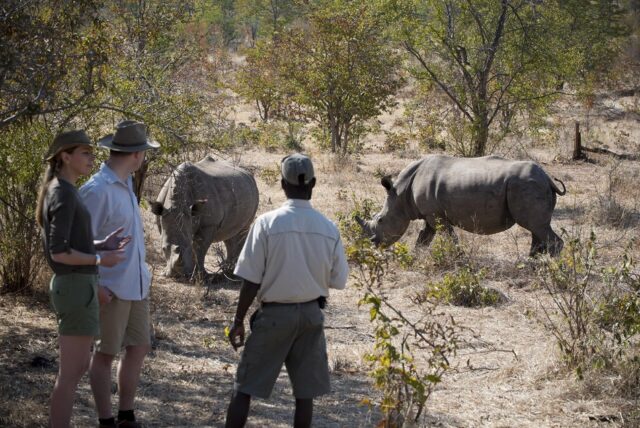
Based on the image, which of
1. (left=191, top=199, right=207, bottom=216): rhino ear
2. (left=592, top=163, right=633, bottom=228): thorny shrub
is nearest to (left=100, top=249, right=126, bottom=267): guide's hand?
(left=191, top=199, right=207, bottom=216): rhino ear

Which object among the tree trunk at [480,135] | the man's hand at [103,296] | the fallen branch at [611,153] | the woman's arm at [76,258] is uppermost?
the fallen branch at [611,153]

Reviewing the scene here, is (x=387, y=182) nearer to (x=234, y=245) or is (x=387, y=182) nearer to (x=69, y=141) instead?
(x=234, y=245)

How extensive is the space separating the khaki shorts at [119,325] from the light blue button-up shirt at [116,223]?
71mm

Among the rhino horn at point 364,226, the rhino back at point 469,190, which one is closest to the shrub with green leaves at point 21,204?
the rhino horn at point 364,226

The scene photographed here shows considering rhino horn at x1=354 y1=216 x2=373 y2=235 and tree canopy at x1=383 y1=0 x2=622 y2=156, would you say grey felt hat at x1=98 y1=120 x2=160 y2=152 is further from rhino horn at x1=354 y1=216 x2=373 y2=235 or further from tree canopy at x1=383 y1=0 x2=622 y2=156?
tree canopy at x1=383 y1=0 x2=622 y2=156

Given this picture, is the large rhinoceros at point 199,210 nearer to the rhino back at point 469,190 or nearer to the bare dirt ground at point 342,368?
the bare dirt ground at point 342,368

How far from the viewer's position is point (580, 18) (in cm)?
2998

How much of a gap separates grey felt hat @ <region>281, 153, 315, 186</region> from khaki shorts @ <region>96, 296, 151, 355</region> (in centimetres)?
118

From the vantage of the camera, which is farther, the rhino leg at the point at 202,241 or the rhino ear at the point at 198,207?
the rhino leg at the point at 202,241

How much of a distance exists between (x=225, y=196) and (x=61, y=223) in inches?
242

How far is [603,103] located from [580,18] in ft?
11.9

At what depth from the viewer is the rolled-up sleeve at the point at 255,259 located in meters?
4.83

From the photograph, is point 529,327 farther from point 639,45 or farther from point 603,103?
point 639,45

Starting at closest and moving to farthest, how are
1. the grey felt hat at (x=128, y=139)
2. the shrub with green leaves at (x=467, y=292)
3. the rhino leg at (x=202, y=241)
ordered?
the grey felt hat at (x=128, y=139) < the shrub with green leaves at (x=467, y=292) < the rhino leg at (x=202, y=241)
